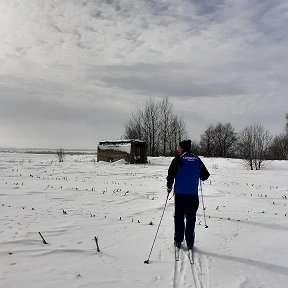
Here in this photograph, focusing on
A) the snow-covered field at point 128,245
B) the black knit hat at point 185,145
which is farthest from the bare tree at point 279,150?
the black knit hat at point 185,145

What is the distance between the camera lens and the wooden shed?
3881cm

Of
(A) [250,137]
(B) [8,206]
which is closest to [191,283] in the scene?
(B) [8,206]

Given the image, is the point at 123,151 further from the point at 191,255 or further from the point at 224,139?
the point at 224,139

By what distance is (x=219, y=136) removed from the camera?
78.4 metres

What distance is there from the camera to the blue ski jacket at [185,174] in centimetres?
677

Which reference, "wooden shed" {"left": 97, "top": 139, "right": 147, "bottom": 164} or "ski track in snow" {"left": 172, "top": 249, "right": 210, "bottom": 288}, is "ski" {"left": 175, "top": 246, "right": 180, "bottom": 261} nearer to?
"ski track in snow" {"left": 172, "top": 249, "right": 210, "bottom": 288}

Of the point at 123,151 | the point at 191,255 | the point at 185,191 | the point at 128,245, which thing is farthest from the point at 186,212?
the point at 123,151

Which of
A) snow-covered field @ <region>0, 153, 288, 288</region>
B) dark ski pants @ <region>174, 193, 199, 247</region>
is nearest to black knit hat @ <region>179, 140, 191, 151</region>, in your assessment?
dark ski pants @ <region>174, 193, 199, 247</region>

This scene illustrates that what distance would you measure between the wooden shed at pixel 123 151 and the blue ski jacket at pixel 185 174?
104 ft

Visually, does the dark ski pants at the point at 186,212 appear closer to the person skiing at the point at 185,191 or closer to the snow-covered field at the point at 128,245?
the person skiing at the point at 185,191

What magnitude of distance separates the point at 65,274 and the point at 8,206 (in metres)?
5.65

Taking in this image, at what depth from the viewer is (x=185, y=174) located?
6797 mm

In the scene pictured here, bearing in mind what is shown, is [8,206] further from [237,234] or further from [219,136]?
[219,136]

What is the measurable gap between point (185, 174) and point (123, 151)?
3232 cm
